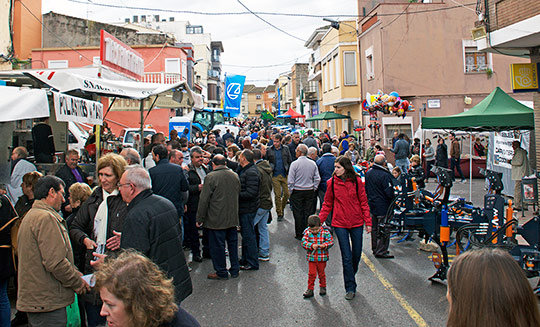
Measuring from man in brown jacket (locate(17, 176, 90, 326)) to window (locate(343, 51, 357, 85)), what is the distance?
85.7 feet

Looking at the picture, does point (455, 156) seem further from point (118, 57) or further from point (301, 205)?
point (118, 57)

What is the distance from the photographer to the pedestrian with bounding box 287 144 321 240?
29.3 ft

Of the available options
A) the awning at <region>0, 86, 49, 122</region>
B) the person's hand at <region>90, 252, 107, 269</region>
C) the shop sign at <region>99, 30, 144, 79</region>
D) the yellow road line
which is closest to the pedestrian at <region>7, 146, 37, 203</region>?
the awning at <region>0, 86, 49, 122</region>

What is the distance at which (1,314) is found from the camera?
4.40 meters

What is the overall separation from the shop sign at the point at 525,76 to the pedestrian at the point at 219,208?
754cm

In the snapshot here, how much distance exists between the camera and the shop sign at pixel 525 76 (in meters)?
10.4

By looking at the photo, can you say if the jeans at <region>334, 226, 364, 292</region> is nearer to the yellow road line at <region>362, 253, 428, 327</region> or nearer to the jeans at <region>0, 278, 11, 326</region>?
the yellow road line at <region>362, 253, 428, 327</region>

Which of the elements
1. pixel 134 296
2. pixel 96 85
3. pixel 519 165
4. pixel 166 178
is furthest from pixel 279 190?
pixel 134 296

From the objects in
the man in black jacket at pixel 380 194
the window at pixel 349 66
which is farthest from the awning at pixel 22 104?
the window at pixel 349 66

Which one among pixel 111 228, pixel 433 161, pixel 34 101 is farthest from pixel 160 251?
pixel 433 161

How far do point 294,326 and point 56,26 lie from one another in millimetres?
32182

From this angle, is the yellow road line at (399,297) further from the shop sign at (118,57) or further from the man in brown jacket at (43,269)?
the shop sign at (118,57)

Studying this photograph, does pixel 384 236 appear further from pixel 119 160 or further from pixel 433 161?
pixel 433 161

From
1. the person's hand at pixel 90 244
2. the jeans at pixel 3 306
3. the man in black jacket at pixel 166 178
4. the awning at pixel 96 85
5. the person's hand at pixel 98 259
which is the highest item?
the awning at pixel 96 85
